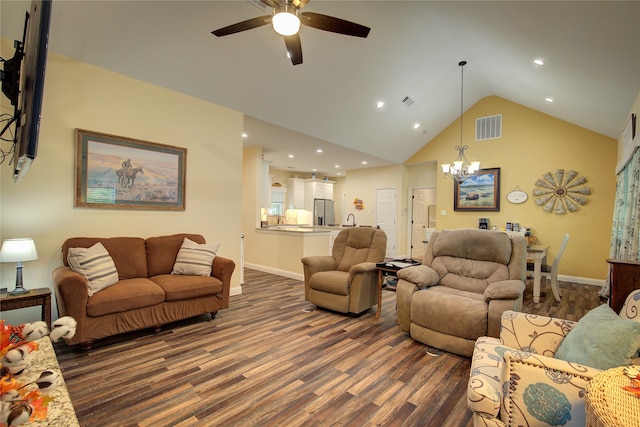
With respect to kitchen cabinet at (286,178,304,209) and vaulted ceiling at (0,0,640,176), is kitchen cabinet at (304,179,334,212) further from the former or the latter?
vaulted ceiling at (0,0,640,176)

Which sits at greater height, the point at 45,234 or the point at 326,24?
the point at 326,24

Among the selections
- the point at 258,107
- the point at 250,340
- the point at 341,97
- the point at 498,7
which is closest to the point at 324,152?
the point at 341,97

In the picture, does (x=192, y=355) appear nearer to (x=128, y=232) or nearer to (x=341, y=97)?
(x=128, y=232)

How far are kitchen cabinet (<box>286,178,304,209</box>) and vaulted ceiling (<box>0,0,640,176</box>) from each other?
138 inches

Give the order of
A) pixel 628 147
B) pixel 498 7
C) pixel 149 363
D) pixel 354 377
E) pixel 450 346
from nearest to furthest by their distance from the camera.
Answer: pixel 354 377 < pixel 149 363 < pixel 450 346 < pixel 498 7 < pixel 628 147

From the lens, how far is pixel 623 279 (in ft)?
7.07

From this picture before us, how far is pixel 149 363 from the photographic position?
248cm

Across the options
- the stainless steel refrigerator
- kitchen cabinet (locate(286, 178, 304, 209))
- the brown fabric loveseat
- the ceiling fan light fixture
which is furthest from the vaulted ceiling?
the stainless steel refrigerator

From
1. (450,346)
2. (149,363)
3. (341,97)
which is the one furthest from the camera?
(341,97)

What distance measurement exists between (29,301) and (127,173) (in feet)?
5.24

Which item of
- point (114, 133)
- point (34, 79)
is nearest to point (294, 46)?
point (34, 79)

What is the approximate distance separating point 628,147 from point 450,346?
13.6ft

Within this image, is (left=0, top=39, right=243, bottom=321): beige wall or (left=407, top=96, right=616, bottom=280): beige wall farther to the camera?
(left=407, top=96, right=616, bottom=280): beige wall

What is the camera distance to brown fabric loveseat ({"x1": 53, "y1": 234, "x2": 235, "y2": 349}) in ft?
8.32
